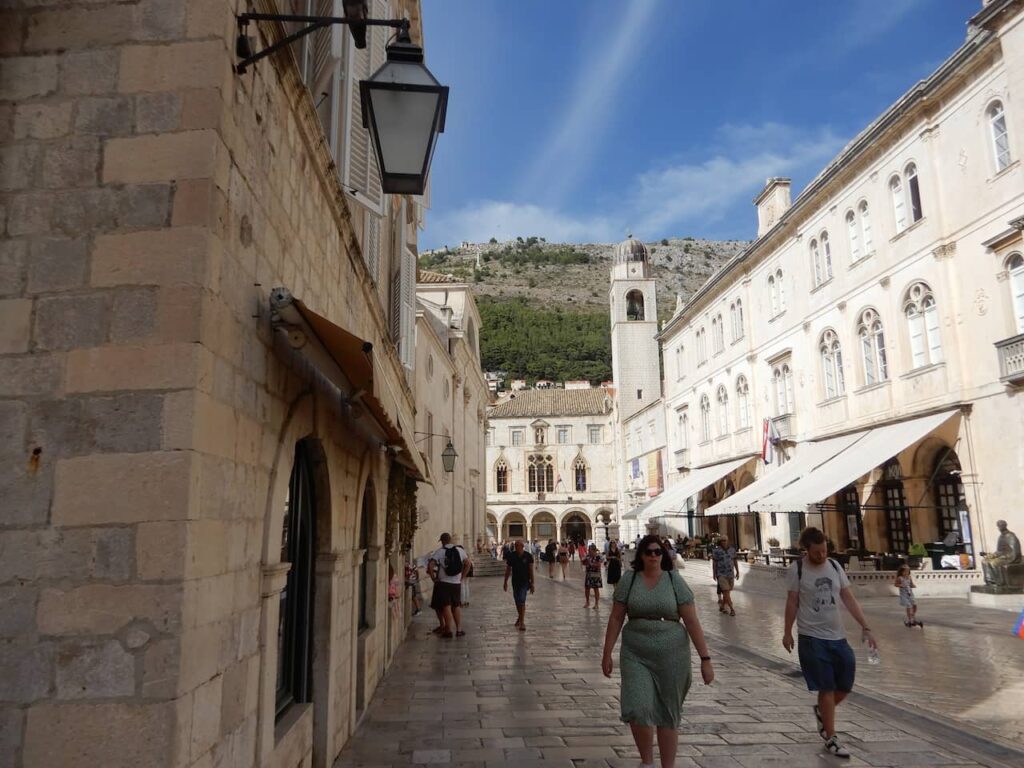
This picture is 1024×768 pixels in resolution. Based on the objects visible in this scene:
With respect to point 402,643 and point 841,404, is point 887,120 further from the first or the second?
point 402,643

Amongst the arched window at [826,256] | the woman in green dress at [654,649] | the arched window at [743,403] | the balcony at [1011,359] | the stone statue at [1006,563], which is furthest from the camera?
the arched window at [743,403]

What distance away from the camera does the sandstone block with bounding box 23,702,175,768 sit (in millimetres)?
2518

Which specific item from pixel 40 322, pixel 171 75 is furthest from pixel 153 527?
pixel 171 75

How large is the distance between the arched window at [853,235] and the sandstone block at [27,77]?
2182 centimetres

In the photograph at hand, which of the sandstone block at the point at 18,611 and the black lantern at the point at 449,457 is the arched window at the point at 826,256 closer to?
the black lantern at the point at 449,457

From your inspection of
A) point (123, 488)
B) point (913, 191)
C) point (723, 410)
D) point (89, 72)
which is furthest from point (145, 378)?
point (723, 410)

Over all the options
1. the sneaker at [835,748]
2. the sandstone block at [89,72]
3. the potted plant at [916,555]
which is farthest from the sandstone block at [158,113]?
the potted plant at [916,555]

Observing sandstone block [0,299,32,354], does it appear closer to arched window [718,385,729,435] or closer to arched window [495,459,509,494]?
arched window [718,385,729,435]

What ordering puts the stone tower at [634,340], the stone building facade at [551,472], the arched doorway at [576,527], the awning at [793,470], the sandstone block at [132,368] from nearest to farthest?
the sandstone block at [132,368] → the awning at [793,470] → the stone tower at [634,340] → the stone building facade at [551,472] → the arched doorway at [576,527]

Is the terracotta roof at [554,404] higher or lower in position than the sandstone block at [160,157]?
higher

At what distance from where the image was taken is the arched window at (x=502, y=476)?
59906 millimetres

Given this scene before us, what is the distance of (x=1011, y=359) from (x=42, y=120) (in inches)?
683

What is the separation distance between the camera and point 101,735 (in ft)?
8.35

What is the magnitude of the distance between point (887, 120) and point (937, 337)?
5.94 metres
